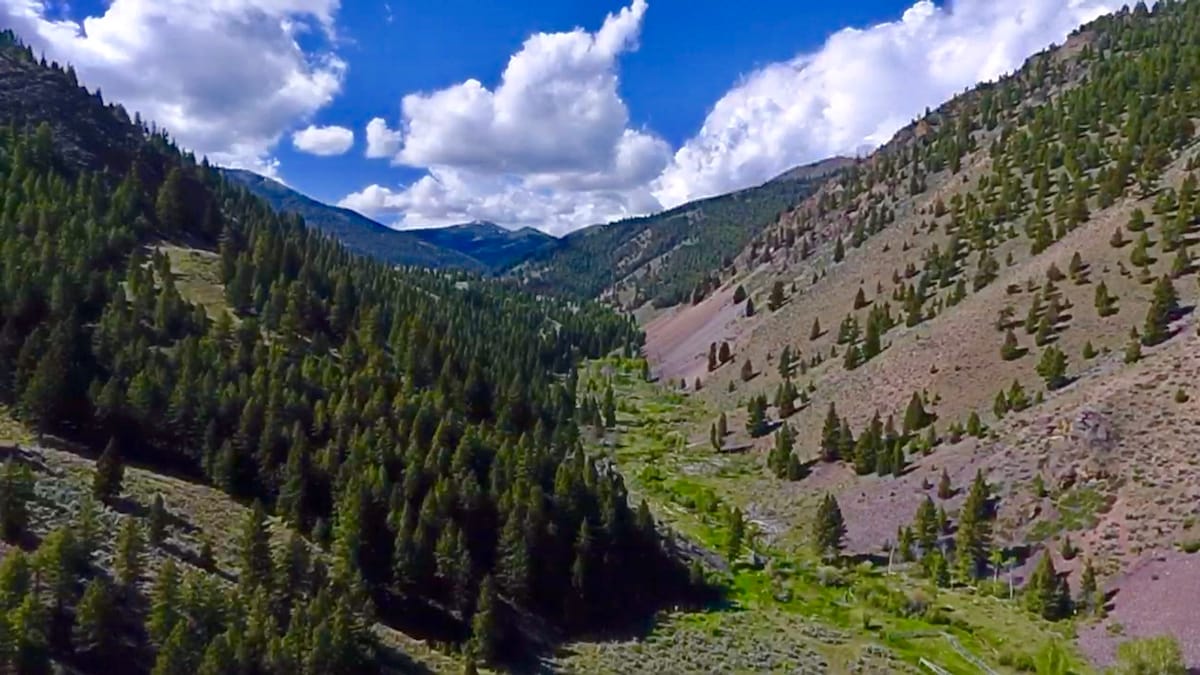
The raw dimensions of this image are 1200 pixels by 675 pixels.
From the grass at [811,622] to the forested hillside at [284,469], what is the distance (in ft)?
18.7

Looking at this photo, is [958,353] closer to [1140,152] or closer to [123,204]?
[1140,152]

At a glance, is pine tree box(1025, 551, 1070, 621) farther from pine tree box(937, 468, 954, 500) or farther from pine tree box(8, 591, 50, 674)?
pine tree box(8, 591, 50, 674)

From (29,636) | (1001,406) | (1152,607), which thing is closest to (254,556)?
(29,636)

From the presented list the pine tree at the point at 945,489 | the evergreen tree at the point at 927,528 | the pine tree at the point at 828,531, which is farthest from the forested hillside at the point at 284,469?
the pine tree at the point at 945,489

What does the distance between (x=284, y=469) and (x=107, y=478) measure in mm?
13240

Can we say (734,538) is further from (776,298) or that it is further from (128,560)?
(776,298)

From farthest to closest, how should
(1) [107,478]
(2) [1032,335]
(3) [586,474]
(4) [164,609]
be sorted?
(2) [1032,335]
(3) [586,474]
(1) [107,478]
(4) [164,609]

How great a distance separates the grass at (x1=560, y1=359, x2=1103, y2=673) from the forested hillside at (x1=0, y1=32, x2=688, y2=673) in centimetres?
571

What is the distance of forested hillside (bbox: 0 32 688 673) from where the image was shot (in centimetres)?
3912

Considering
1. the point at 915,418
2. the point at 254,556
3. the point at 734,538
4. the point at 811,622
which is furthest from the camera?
the point at 915,418

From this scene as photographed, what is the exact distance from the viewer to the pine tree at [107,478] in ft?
163

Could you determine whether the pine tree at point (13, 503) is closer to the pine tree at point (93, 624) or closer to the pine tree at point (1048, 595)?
the pine tree at point (93, 624)

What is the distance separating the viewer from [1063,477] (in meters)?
74.4

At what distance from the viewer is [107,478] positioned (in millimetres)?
49844
